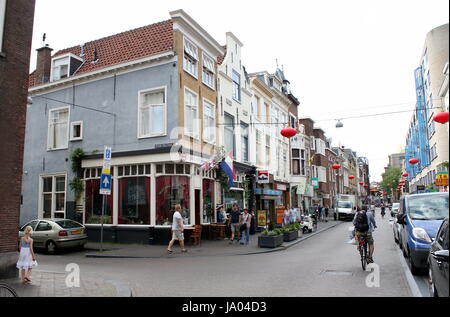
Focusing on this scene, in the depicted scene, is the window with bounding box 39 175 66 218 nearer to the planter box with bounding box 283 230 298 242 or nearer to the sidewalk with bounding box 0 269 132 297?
the sidewalk with bounding box 0 269 132 297

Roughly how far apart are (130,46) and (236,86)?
7.27 metres

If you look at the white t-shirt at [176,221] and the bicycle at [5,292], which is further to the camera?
the white t-shirt at [176,221]

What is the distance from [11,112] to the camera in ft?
31.0

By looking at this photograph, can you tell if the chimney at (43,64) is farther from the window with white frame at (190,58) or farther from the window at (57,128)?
the window with white frame at (190,58)

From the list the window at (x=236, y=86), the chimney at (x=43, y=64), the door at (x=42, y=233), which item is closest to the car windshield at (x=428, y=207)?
the door at (x=42, y=233)

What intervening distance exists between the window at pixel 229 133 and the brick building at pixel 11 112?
13029 mm

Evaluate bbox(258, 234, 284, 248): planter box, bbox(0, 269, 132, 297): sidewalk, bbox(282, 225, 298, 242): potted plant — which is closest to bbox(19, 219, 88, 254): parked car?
bbox(0, 269, 132, 297): sidewalk

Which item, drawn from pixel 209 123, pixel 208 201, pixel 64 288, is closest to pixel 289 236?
pixel 208 201

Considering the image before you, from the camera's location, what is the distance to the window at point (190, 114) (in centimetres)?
1780

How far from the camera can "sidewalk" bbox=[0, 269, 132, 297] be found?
7.30 m

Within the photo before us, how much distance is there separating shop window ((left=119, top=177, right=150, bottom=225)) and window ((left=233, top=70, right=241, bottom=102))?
352 inches

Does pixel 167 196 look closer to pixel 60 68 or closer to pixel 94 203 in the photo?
pixel 94 203
